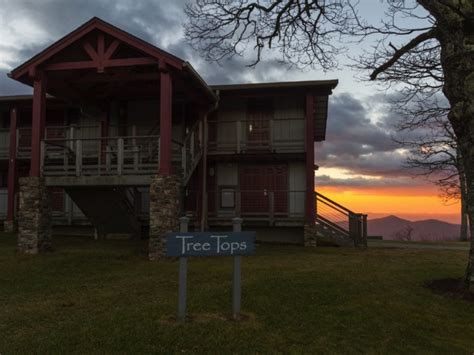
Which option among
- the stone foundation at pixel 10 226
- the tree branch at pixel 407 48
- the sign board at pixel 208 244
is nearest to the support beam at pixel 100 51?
the tree branch at pixel 407 48

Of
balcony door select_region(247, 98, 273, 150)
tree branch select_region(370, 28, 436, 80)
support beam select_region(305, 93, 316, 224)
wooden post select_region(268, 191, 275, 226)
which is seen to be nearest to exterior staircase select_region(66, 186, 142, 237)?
wooden post select_region(268, 191, 275, 226)

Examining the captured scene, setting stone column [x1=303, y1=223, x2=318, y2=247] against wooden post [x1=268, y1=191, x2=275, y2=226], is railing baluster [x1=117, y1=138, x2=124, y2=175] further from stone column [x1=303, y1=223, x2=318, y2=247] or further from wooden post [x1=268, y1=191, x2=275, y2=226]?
stone column [x1=303, y1=223, x2=318, y2=247]

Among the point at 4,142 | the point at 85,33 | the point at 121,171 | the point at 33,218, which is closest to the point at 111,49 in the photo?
the point at 85,33

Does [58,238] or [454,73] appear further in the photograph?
[58,238]

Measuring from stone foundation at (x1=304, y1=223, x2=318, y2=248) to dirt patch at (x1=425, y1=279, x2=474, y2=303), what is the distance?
708 cm

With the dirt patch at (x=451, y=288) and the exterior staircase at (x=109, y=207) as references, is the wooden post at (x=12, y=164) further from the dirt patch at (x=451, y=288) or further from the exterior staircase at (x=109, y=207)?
the dirt patch at (x=451, y=288)

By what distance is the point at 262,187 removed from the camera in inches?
734

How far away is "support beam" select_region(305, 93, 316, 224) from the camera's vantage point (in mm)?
17047

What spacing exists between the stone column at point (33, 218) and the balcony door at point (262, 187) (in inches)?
298

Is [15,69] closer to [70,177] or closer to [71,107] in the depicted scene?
[70,177]

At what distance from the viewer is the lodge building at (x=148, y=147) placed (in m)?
13.6

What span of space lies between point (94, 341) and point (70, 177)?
29.6ft

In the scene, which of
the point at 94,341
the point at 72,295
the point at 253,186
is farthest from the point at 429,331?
the point at 253,186

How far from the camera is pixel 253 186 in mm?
18703
